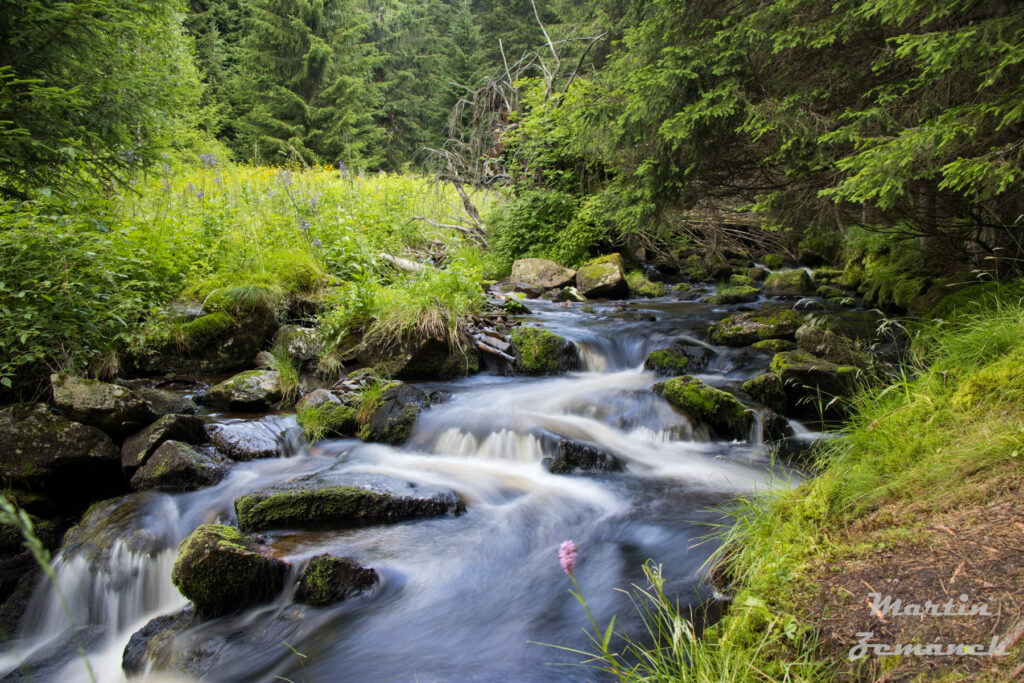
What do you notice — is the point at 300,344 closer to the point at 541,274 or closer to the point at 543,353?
the point at 543,353

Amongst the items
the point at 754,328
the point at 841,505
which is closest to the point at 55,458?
the point at 841,505

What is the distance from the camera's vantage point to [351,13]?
2722 cm

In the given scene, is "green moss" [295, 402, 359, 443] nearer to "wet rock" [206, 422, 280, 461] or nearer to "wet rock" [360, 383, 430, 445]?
"wet rock" [360, 383, 430, 445]

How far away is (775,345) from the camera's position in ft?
23.7

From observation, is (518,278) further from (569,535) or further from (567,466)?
(569,535)

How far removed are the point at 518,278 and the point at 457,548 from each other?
9058 millimetres

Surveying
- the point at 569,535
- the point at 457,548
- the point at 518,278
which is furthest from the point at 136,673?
the point at 518,278

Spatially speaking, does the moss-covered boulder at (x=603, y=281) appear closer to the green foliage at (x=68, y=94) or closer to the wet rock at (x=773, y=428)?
the wet rock at (x=773, y=428)

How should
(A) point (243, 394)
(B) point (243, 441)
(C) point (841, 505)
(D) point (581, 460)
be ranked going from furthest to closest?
(A) point (243, 394), (B) point (243, 441), (D) point (581, 460), (C) point (841, 505)

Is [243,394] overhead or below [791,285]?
overhead

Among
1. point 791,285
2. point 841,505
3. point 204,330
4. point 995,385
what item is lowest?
point 841,505

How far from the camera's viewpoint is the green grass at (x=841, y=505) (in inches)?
77.4

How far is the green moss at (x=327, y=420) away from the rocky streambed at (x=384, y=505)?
0.09 ft

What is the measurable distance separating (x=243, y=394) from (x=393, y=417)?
5.84ft
